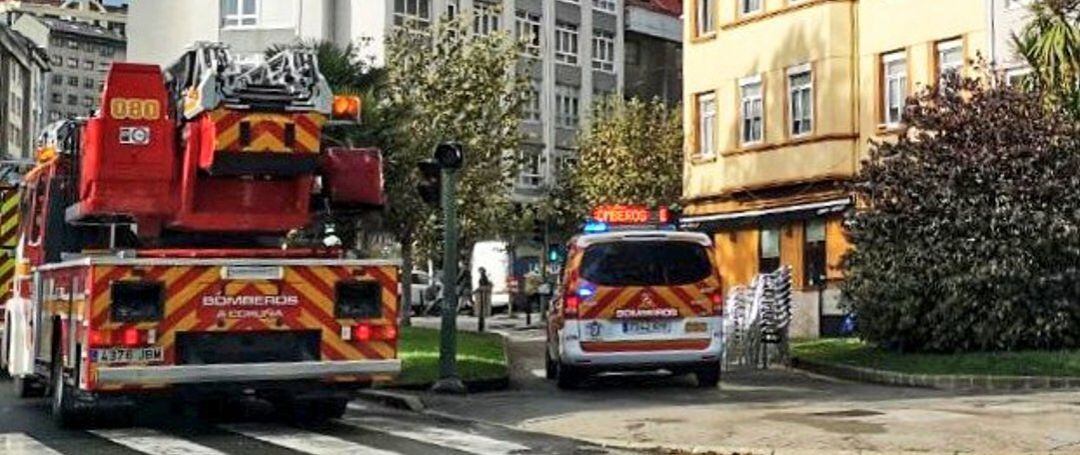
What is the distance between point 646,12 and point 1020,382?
59014 millimetres

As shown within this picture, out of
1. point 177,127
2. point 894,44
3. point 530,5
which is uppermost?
point 530,5

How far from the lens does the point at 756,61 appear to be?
32812 mm

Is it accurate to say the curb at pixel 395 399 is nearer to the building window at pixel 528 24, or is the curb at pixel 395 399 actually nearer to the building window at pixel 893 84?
the building window at pixel 893 84

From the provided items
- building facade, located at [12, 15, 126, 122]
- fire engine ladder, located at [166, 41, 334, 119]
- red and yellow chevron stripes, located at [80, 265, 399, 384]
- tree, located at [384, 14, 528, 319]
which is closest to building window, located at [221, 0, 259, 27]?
tree, located at [384, 14, 528, 319]

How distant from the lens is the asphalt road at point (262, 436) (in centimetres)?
1177

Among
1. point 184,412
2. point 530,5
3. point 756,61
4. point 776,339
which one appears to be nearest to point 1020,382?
point 776,339

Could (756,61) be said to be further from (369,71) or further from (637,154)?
(637,154)

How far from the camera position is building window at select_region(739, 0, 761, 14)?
32.8 meters

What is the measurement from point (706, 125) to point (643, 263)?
18.5m

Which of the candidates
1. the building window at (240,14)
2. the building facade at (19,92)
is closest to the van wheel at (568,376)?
the building window at (240,14)

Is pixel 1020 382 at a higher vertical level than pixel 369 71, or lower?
lower

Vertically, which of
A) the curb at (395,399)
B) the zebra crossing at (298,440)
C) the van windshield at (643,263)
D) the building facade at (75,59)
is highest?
the building facade at (75,59)

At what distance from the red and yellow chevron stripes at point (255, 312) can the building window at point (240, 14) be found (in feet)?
156

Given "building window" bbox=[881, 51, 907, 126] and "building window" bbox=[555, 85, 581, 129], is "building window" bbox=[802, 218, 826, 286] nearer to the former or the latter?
"building window" bbox=[881, 51, 907, 126]
